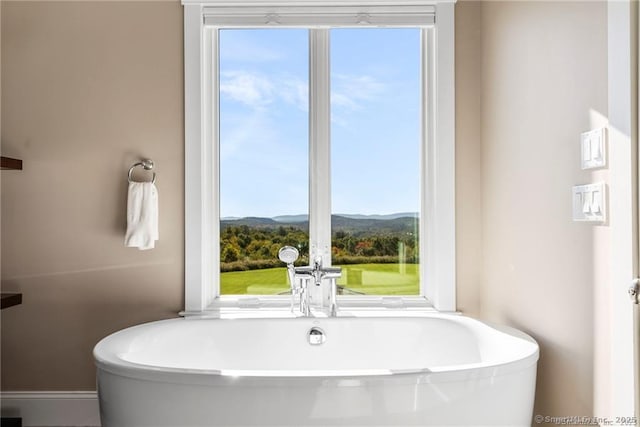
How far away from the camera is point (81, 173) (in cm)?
250

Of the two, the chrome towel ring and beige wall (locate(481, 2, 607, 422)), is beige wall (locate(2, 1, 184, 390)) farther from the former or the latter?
beige wall (locate(481, 2, 607, 422))

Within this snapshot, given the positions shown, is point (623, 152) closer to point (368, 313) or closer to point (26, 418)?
point (368, 313)

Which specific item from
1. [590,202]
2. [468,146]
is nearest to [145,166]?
[468,146]

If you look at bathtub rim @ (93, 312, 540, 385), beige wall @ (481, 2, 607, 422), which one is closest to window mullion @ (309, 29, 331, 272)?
beige wall @ (481, 2, 607, 422)

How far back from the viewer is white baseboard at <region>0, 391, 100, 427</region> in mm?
2500

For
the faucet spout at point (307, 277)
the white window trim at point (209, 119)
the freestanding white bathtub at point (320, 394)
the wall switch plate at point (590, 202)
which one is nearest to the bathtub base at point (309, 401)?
the freestanding white bathtub at point (320, 394)

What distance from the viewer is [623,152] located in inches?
54.5

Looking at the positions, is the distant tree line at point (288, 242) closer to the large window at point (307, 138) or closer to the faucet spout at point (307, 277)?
the large window at point (307, 138)

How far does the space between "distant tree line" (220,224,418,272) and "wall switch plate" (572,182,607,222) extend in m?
1.09

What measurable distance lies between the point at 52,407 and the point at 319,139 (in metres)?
1.80

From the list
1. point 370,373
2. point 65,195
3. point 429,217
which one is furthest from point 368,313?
point 65,195

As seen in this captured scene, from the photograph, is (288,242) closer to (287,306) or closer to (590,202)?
(287,306)

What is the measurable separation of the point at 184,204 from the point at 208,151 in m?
0.29

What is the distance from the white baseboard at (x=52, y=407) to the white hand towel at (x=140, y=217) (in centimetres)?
77
